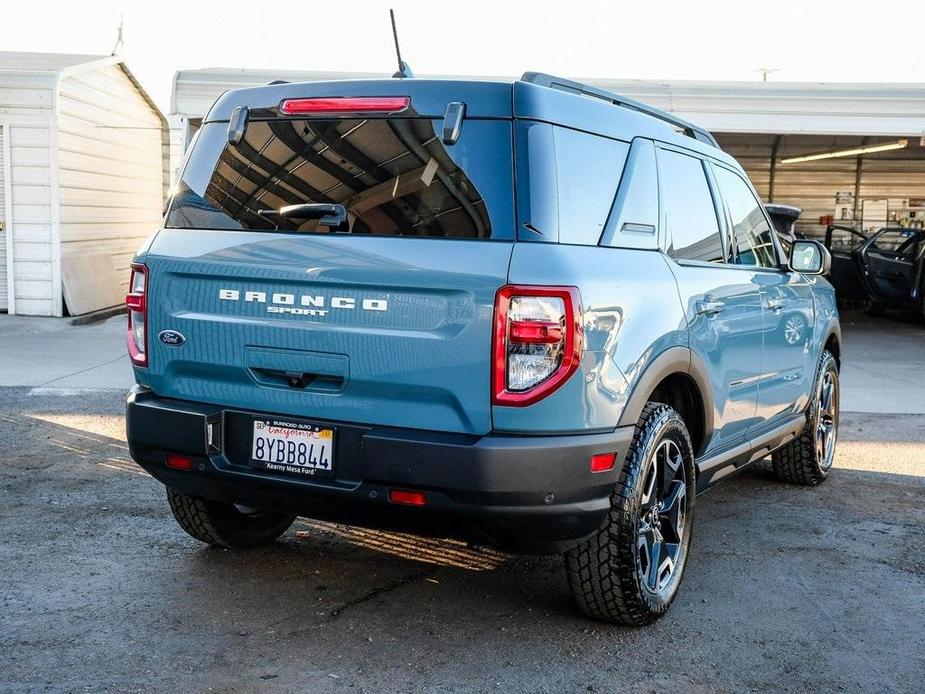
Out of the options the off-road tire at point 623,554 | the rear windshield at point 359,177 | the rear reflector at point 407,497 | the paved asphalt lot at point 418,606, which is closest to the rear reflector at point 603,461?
the off-road tire at point 623,554

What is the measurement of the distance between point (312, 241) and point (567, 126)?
93 centimetres

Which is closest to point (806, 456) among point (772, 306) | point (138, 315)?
point (772, 306)

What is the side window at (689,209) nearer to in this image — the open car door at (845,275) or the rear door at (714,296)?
the rear door at (714,296)

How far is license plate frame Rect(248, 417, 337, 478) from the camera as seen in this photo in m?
3.42

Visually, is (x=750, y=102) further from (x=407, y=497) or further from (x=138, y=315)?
(x=407, y=497)

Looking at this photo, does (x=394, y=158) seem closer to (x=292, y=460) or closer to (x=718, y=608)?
(x=292, y=460)

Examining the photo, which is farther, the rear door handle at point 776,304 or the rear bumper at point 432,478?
the rear door handle at point 776,304

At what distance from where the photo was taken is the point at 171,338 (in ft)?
12.1

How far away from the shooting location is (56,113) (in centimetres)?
1391

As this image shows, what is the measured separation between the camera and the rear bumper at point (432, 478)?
10.6 ft

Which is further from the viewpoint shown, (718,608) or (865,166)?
(865,166)

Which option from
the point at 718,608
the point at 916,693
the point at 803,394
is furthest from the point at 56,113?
the point at 916,693

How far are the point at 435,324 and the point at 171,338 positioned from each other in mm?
1038

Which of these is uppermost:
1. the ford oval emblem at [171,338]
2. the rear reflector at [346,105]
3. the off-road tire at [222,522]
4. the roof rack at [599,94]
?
the roof rack at [599,94]
